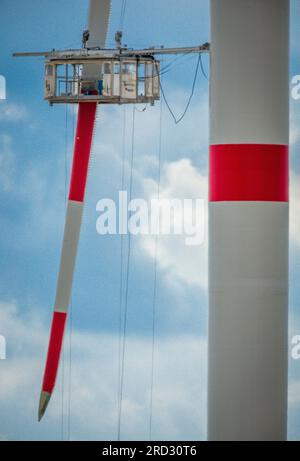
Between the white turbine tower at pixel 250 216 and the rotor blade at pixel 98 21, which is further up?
the rotor blade at pixel 98 21

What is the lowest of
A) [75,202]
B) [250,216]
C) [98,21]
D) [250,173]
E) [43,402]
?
[43,402]

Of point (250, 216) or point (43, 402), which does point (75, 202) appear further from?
point (250, 216)

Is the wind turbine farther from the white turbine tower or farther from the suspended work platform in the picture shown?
the white turbine tower

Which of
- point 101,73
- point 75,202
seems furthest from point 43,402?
point 101,73

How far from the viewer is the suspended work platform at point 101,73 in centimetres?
700

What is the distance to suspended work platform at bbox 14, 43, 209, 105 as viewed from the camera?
6996 mm

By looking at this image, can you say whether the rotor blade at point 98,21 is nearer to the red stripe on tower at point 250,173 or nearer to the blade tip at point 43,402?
the red stripe on tower at point 250,173

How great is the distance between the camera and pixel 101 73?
23.2 ft

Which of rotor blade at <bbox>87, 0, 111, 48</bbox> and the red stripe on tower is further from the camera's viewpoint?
rotor blade at <bbox>87, 0, 111, 48</bbox>

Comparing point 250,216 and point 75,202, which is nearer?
point 250,216

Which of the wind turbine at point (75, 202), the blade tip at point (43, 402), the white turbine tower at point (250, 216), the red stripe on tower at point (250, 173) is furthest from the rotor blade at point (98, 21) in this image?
the blade tip at point (43, 402)

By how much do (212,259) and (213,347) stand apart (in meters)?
0.56

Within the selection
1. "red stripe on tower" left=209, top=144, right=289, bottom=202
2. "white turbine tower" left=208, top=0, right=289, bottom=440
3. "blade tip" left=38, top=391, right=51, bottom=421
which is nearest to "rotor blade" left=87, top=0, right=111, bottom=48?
"white turbine tower" left=208, top=0, right=289, bottom=440

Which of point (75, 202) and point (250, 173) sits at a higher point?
point (75, 202)
